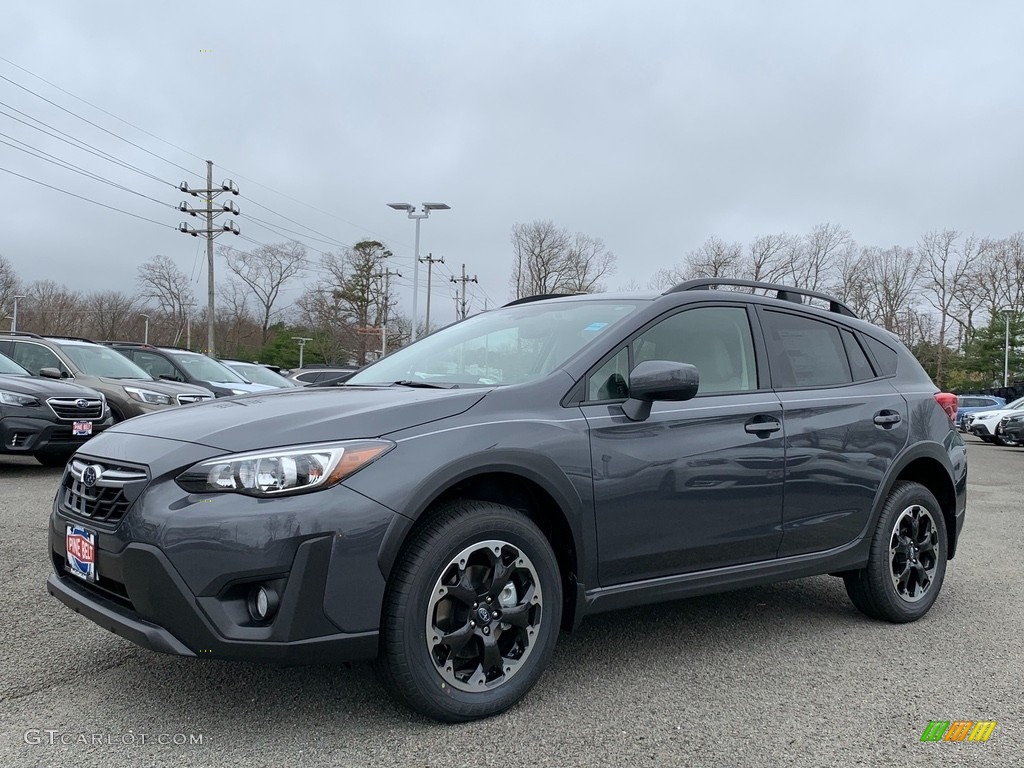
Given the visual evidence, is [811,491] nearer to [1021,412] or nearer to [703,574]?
[703,574]

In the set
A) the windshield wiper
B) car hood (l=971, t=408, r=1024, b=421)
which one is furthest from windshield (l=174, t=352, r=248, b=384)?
car hood (l=971, t=408, r=1024, b=421)

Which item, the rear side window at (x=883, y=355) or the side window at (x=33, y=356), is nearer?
the rear side window at (x=883, y=355)

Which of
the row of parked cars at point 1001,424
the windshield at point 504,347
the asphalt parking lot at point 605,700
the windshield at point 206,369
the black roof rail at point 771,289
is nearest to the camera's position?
the asphalt parking lot at point 605,700

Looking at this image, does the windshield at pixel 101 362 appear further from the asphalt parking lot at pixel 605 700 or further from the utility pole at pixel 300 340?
the utility pole at pixel 300 340

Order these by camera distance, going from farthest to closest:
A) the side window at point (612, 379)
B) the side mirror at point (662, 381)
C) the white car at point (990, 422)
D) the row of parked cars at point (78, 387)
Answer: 1. the white car at point (990, 422)
2. the row of parked cars at point (78, 387)
3. the side window at point (612, 379)
4. the side mirror at point (662, 381)

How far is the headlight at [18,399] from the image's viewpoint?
339 inches

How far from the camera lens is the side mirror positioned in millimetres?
3230

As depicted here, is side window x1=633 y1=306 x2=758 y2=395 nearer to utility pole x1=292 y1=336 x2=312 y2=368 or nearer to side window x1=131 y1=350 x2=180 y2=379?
side window x1=131 y1=350 x2=180 y2=379

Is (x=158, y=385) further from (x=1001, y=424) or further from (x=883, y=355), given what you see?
(x=1001, y=424)

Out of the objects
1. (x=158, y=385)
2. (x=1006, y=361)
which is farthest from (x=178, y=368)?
(x=1006, y=361)

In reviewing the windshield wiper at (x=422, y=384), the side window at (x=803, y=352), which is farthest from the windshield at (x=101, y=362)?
the side window at (x=803, y=352)

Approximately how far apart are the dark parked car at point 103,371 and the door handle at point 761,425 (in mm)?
8235

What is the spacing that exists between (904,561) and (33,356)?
10591 millimetres

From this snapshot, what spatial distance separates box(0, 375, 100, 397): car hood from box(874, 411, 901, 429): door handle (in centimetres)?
815
